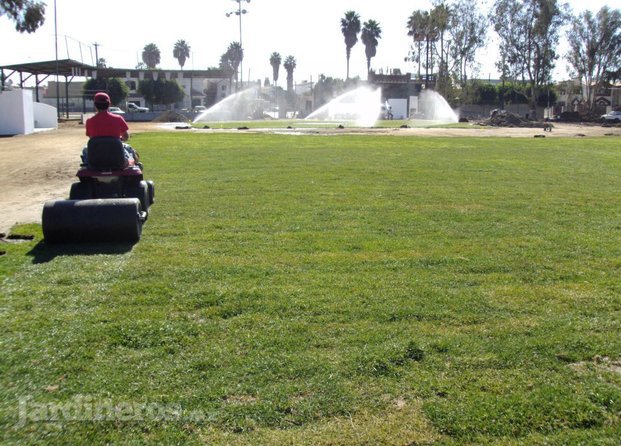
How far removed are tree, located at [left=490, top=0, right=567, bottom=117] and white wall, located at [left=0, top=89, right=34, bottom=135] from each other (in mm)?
55985

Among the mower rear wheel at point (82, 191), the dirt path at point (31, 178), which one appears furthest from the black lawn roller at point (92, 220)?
the dirt path at point (31, 178)

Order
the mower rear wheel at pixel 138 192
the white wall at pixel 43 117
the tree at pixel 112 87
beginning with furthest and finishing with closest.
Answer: the tree at pixel 112 87 < the white wall at pixel 43 117 < the mower rear wheel at pixel 138 192

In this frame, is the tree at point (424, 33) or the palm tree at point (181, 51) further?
the palm tree at point (181, 51)


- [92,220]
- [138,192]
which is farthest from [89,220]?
[138,192]

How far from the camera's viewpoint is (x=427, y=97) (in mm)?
85500

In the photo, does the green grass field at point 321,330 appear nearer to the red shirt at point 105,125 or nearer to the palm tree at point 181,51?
the red shirt at point 105,125

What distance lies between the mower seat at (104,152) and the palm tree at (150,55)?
134490mm

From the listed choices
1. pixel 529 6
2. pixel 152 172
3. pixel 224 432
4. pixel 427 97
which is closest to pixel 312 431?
pixel 224 432

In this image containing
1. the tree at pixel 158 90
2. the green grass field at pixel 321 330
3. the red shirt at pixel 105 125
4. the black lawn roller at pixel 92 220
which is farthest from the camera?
the tree at pixel 158 90

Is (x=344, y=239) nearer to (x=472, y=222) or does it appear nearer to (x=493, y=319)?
(x=472, y=222)

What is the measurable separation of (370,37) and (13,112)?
77450 millimetres

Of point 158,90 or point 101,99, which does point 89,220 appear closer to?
point 101,99

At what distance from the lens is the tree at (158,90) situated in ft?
277

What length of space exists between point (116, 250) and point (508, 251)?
4.65 meters
